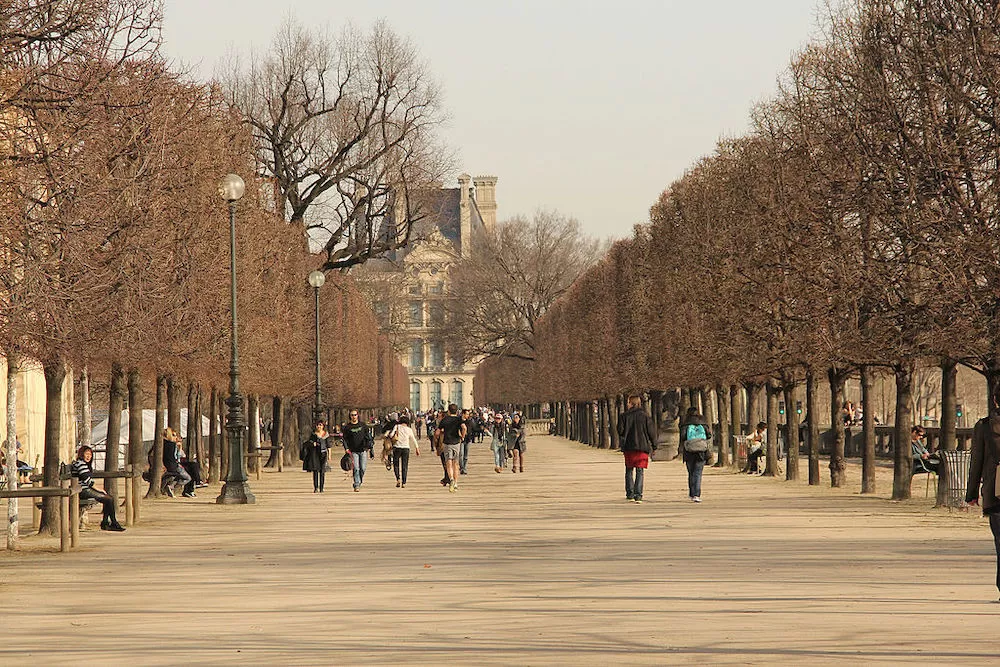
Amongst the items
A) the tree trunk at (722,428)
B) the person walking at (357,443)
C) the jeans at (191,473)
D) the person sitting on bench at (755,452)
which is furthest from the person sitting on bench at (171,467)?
the tree trunk at (722,428)

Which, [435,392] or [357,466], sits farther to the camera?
[435,392]

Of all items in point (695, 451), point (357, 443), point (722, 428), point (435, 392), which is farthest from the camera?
point (435, 392)

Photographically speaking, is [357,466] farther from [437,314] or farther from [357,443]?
[437,314]

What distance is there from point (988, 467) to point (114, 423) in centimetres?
1595

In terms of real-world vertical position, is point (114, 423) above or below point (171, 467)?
above

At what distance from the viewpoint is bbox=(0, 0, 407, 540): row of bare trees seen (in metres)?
16.0

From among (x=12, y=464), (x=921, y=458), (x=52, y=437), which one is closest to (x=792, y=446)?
(x=921, y=458)

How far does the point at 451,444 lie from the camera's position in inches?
1374

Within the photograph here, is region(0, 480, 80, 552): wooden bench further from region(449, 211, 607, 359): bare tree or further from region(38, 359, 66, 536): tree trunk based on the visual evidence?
region(449, 211, 607, 359): bare tree

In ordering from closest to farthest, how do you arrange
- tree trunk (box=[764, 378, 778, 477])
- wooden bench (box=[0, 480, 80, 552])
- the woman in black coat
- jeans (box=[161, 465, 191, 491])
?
wooden bench (box=[0, 480, 80, 552])
jeans (box=[161, 465, 191, 491])
the woman in black coat
tree trunk (box=[764, 378, 778, 477])

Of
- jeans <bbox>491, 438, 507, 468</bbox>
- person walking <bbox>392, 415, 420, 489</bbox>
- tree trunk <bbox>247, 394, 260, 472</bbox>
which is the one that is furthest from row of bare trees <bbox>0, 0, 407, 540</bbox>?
jeans <bbox>491, 438, 507, 468</bbox>

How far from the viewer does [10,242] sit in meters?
15.9

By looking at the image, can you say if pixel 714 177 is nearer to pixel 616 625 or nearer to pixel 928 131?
pixel 928 131

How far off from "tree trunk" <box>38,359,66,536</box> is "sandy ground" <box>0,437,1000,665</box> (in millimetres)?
686
